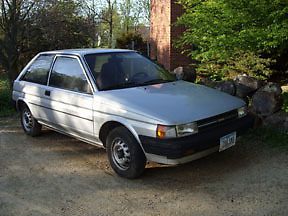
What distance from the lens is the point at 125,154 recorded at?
4719 mm

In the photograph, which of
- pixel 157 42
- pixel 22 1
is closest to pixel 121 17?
pixel 157 42

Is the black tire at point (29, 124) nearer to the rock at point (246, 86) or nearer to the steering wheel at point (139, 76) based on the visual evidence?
the steering wheel at point (139, 76)

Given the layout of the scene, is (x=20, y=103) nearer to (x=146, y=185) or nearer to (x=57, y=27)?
(x=146, y=185)

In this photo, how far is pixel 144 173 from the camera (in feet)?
16.1

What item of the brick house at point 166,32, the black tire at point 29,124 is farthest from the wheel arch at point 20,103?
the brick house at point 166,32

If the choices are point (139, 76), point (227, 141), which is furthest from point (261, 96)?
point (139, 76)

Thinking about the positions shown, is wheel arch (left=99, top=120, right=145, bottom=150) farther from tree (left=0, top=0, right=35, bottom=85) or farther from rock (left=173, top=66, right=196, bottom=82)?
tree (left=0, top=0, right=35, bottom=85)

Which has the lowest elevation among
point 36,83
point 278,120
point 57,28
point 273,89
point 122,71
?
point 278,120

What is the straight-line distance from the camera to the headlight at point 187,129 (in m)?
4.27

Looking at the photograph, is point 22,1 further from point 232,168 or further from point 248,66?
point 232,168

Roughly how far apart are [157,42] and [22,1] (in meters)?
A: 6.09

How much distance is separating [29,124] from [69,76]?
5.52ft

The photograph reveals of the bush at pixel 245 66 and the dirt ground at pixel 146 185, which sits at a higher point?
the bush at pixel 245 66

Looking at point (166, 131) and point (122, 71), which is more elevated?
point (122, 71)
